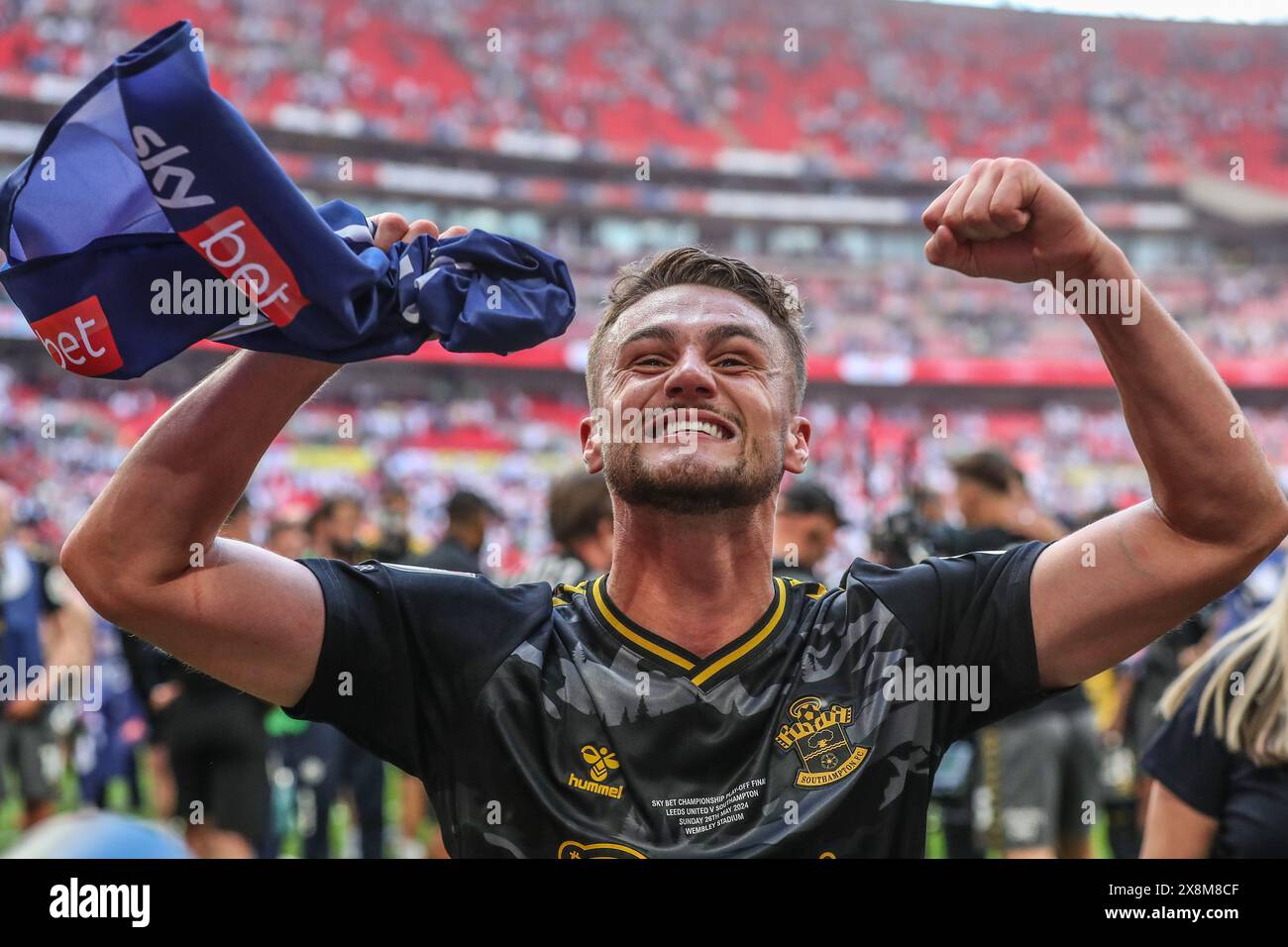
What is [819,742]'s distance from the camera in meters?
1.89

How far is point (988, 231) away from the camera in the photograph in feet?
5.78

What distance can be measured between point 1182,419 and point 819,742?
74 centimetres

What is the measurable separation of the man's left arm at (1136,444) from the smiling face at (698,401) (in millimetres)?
389

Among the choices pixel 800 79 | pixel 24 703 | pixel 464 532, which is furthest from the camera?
pixel 800 79

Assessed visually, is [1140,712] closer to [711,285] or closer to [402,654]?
[711,285]

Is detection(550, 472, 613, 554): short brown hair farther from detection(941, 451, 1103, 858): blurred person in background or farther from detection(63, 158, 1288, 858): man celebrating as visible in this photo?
detection(63, 158, 1288, 858): man celebrating

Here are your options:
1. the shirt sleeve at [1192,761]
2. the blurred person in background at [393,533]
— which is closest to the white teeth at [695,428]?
the shirt sleeve at [1192,761]

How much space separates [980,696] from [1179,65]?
4095 cm

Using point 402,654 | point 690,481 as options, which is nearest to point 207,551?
point 402,654

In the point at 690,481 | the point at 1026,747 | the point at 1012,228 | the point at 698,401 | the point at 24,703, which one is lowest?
the point at 1026,747

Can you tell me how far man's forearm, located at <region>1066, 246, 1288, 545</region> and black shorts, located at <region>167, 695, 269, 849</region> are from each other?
448cm

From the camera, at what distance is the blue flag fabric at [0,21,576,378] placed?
1.76 meters
